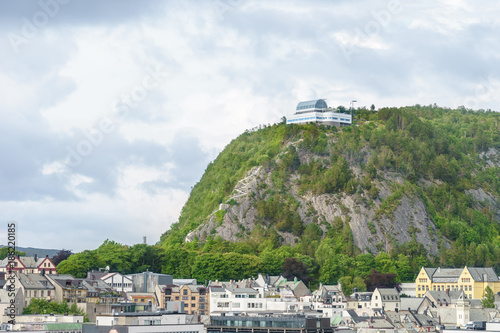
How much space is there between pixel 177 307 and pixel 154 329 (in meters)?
29.3

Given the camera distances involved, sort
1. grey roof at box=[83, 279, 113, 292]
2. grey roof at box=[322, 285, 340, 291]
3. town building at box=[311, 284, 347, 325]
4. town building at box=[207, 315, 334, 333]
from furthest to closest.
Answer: grey roof at box=[322, 285, 340, 291] < town building at box=[311, 284, 347, 325] < grey roof at box=[83, 279, 113, 292] < town building at box=[207, 315, 334, 333]

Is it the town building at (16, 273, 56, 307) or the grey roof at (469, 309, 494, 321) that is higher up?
the town building at (16, 273, 56, 307)

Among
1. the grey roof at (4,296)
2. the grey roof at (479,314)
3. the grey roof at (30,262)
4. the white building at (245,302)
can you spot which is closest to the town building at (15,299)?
the grey roof at (4,296)

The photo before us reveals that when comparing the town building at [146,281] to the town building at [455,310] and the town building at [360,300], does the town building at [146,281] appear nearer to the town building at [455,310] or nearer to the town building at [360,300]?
the town building at [360,300]

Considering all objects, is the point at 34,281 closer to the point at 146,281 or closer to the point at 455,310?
the point at 146,281

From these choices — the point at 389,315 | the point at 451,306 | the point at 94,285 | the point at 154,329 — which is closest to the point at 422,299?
the point at 451,306

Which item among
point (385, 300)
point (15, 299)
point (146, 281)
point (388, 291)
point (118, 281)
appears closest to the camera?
point (15, 299)

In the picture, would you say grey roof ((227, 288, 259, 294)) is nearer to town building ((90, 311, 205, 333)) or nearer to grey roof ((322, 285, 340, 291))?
grey roof ((322, 285, 340, 291))

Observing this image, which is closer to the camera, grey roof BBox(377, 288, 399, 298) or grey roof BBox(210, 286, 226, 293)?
grey roof BBox(210, 286, 226, 293)

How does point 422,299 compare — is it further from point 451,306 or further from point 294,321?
point 294,321

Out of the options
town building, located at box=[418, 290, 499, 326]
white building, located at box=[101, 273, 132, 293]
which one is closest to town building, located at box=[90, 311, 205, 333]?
white building, located at box=[101, 273, 132, 293]

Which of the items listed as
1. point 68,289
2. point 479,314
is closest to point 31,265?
point 68,289

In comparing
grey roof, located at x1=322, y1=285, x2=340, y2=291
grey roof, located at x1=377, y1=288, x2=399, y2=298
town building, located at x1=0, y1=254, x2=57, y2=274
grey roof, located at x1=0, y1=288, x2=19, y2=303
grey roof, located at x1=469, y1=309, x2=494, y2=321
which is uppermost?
town building, located at x1=0, y1=254, x2=57, y2=274

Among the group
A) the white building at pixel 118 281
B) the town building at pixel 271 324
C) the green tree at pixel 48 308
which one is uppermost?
the white building at pixel 118 281
